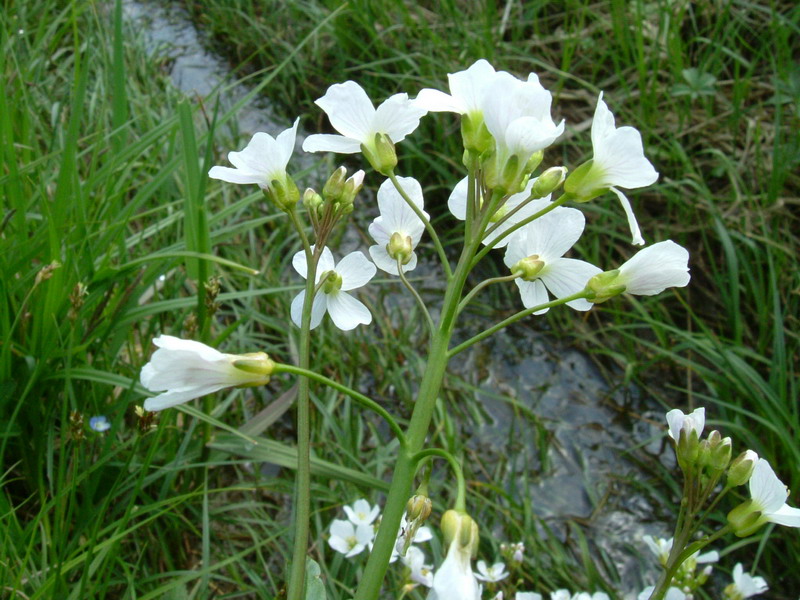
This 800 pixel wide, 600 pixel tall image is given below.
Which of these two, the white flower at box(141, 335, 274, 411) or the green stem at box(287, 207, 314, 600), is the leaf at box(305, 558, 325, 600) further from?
the white flower at box(141, 335, 274, 411)

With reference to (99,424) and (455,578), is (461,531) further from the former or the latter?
(99,424)

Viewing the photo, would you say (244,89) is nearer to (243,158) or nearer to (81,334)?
(81,334)

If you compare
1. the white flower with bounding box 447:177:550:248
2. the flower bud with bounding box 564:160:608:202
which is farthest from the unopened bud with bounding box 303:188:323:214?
the flower bud with bounding box 564:160:608:202

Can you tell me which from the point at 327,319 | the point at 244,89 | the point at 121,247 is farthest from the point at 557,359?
the point at 244,89

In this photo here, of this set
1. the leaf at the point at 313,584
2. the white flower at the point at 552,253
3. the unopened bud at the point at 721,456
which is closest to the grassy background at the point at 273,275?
the leaf at the point at 313,584

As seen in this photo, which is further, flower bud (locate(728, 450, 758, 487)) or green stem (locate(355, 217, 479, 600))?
flower bud (locate(728, 450, 758, 487))

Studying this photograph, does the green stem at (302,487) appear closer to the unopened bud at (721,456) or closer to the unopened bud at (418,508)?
the unopened bud at (418,508)
